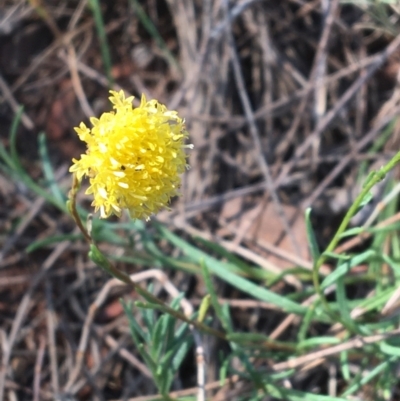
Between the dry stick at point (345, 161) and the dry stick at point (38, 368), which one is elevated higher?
the dry stick at point (345, 161)

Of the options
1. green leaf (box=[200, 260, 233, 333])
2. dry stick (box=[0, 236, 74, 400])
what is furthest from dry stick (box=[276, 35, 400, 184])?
dry stick (box=[0, 236, 74, 400])

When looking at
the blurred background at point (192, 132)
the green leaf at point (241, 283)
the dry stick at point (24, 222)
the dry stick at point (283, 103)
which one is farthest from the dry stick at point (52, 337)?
the dry stick at point (283, 103)

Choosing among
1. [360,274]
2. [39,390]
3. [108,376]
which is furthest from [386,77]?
[39,390]

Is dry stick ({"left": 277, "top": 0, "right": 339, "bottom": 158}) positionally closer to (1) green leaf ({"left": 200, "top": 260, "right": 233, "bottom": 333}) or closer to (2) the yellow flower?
(1) green leaf ({"left": 200, "top": 260, "right": 233, "bottom": 333})

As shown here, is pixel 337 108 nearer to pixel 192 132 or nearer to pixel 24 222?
pixel 192 132

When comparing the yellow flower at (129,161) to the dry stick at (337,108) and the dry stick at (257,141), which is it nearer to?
the dry stick at (257,141)

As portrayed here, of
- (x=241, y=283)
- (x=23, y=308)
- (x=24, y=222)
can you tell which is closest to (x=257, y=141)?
(x=241, y=283)
